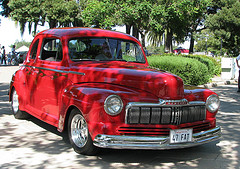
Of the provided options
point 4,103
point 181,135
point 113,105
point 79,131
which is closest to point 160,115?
point 181,135

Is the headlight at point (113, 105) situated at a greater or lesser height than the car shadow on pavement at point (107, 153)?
greater

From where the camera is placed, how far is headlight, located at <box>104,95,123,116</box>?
4.22 metres

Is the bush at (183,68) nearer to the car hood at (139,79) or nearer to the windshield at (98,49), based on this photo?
the windshield at (98,49)

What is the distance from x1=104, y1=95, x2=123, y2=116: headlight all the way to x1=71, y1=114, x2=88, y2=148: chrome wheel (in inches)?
23.3

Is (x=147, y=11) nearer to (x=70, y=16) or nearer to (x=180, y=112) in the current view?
(x=70, y=16)

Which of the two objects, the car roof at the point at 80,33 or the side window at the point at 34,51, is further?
the side window at the point at 34,51

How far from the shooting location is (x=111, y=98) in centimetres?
425

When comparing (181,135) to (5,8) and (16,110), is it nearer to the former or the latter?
(16,110)

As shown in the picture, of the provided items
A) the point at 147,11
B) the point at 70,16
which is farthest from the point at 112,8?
the point at 70,16

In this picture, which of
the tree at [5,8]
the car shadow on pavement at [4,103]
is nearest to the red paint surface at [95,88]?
the car shadow on pavement at [4,103]

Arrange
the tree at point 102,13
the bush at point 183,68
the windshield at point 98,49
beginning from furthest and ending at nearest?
1. the tree at point 102,13
2. the bush at point 183,68
3. the windshield at point 98,49

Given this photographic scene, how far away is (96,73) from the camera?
4836 mm

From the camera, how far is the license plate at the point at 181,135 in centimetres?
432

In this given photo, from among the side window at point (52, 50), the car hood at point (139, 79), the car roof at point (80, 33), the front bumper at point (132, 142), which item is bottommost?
the front bumper at point (132, 142)
